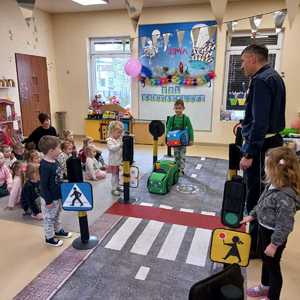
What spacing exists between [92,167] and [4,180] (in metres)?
1.24

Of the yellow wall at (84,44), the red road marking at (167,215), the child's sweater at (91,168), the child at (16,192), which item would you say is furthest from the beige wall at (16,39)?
the red road marking at (167,215)

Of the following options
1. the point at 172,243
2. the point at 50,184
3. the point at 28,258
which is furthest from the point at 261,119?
the point at 28,258

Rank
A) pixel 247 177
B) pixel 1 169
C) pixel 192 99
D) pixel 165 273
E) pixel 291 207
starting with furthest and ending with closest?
pixel 192 99 < pixel 1 169 < pixel 247 177 < pixel 165 273 < pixel 291 207

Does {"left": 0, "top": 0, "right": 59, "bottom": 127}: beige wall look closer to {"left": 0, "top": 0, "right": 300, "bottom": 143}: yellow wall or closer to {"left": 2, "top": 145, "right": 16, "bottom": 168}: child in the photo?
{"left": 0, "top": 0, "right": 300, "bottom": 143}: yellow wall

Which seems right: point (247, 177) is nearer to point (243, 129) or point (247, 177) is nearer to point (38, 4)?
point (243, 129)

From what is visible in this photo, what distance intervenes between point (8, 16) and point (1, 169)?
3.81 metres

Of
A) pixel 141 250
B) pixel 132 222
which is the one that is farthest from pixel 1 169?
pixel 141 250

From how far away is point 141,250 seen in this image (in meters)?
2.54

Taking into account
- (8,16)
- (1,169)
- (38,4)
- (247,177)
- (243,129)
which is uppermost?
(38,4)

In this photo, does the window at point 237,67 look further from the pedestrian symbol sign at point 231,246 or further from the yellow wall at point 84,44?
the pedestrian symbol sign at point 231,246

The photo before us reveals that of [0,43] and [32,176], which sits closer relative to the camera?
[32,176]

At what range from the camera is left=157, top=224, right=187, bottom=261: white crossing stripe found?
248 cm

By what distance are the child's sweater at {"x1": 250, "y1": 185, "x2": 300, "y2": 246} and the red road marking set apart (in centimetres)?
129

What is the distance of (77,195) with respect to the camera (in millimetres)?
2363
